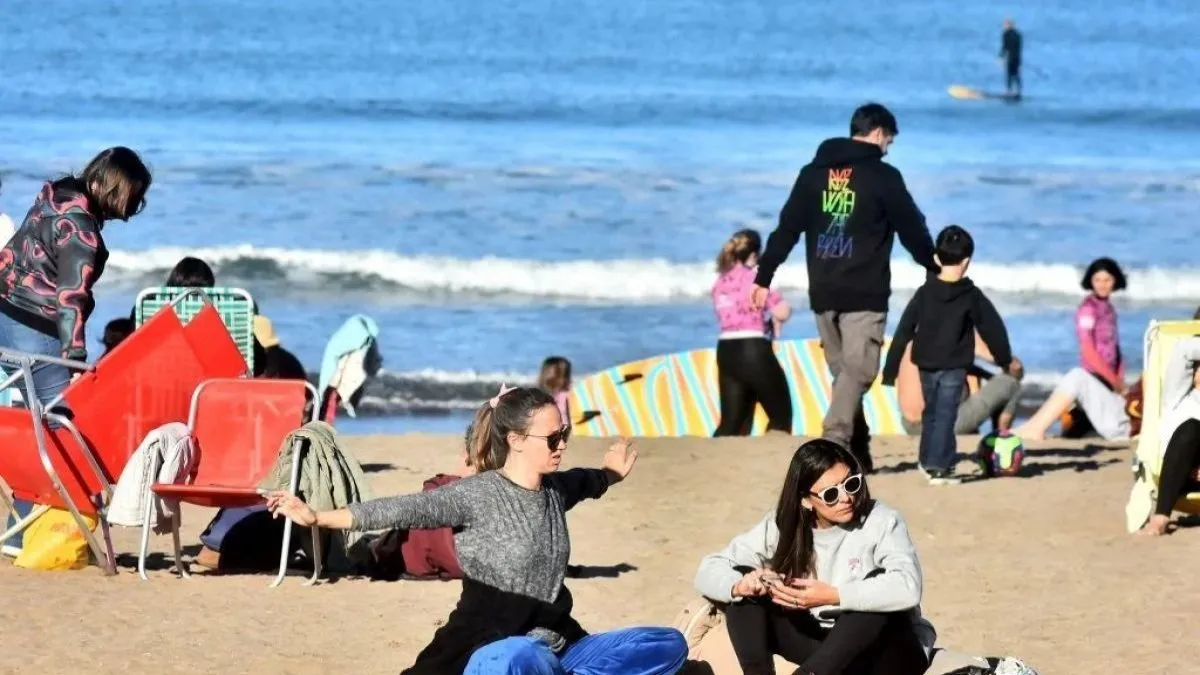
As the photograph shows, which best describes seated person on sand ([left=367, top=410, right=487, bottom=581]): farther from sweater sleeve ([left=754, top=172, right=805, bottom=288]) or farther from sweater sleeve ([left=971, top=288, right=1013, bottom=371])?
sweater sleeve ([left=971, top=288, right=1013, bottom=371])

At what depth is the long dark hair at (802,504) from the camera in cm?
484

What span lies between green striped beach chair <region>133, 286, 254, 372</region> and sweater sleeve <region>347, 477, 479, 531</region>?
3.38m

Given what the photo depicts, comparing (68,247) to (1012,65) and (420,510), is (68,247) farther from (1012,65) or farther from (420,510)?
(1012,65)

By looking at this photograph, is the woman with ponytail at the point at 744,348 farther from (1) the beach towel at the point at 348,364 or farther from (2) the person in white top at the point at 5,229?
(2) the person in white top at the point at 5,229

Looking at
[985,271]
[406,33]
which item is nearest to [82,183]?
[985,271]

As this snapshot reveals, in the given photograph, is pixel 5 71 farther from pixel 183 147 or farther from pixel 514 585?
pixel 514 585

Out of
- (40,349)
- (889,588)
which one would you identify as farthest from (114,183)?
(889,588)

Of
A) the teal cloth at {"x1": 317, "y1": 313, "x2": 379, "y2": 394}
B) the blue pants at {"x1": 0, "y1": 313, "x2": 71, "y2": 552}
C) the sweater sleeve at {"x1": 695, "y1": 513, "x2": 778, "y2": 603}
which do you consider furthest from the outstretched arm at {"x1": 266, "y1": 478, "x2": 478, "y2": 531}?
the teal cloth at {"x1": 317, "y1": 313, "x2": 379, "y2": 394}

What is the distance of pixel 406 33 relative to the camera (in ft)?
153

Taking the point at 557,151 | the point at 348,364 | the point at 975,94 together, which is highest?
the point at 975,94

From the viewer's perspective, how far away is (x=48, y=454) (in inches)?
263

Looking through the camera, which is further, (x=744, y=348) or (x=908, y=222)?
(x=744, y=348)

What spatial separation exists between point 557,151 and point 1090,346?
816 inches

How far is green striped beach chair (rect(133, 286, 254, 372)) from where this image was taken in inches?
321
